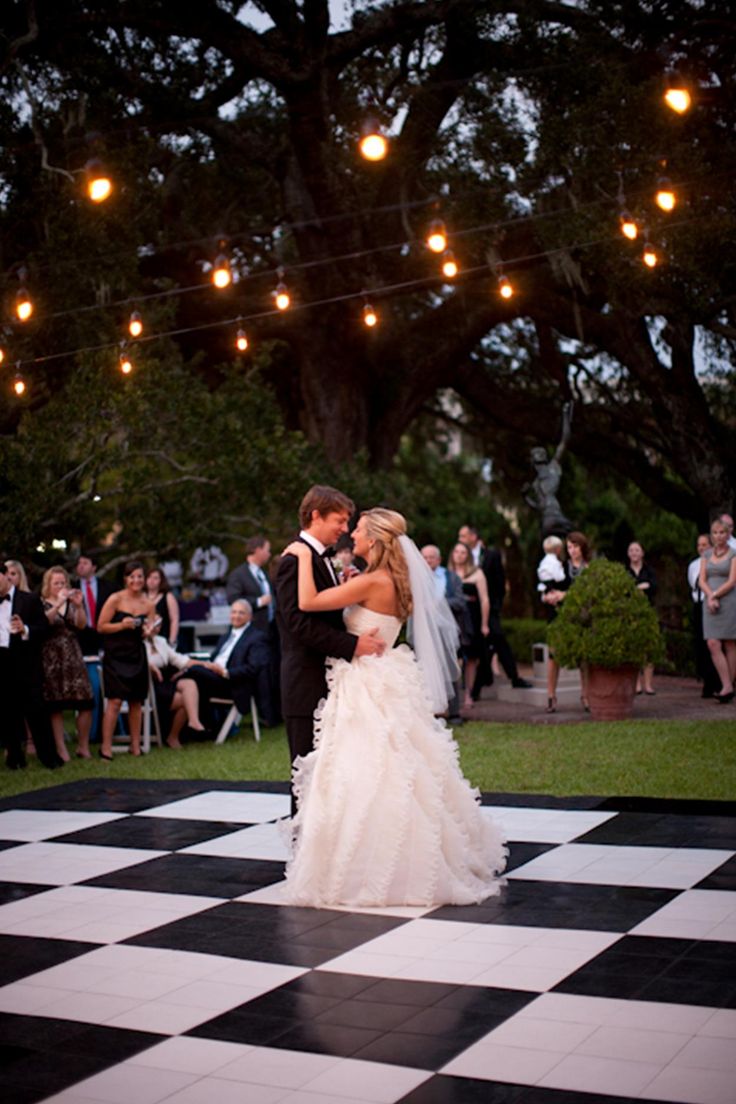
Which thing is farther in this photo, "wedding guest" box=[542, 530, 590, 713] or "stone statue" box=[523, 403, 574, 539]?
"stone statue" box=[523, 403, 574, 539]

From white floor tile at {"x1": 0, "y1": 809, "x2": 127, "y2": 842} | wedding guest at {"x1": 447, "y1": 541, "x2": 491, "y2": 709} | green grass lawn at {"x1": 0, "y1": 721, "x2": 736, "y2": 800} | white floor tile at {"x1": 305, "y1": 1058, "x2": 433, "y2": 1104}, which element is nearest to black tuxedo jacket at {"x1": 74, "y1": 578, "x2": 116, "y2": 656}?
green grass lawn at {"x1": 0, "y1": 721, "x2": 736, "y2": 800}

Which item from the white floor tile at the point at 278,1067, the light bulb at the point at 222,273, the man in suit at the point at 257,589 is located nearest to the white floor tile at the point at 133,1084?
the white floor tile at the point at 278,1067

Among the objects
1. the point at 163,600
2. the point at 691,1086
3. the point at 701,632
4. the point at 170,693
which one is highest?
the point at 163,600

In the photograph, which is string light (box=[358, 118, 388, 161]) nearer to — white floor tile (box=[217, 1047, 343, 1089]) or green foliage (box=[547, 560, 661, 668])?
green foliage (box=[547, 560, 661, 668])

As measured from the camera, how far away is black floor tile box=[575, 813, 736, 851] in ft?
22.5

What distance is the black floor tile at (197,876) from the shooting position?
640 centimetres

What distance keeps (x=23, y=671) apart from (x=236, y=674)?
1.92 meters

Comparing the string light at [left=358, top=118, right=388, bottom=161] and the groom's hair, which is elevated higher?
the string light at [left=358, top=118, right=388, bottom=161]

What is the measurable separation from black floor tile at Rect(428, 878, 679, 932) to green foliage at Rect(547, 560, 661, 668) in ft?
17.9

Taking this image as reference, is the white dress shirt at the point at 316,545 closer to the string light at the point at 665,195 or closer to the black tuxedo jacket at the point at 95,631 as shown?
the black tuxedo jacket at the point at 95,631

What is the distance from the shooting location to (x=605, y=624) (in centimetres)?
1144

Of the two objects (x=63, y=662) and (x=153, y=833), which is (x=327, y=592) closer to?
(x=153, y=833)

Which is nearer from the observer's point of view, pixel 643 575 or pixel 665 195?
pixel 665 195

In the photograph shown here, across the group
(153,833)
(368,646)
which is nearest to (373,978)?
(368,646)
